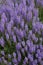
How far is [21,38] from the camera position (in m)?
1.52

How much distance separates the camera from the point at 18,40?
1.54m

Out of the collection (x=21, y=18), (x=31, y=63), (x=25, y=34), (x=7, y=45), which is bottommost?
(x=31, y=63)

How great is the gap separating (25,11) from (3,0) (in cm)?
64

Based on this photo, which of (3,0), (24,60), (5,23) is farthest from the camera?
(3,0)

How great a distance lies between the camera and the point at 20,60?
1518 mm

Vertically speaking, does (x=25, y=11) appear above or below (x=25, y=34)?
above

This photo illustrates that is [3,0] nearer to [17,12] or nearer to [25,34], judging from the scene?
[17,12]

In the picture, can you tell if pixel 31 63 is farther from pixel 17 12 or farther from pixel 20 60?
pixel 17 12

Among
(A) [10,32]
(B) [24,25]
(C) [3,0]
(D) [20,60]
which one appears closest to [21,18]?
(B) [24,25]

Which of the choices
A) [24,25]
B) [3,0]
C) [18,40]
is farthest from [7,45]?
[3,0]

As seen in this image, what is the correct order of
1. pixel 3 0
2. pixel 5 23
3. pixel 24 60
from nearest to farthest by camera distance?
pixel 24 60, pixel 5 23, pixel 3 0

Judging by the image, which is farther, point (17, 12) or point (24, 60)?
point (17, 12)

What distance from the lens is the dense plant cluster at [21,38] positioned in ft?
4.85

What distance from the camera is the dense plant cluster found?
148cm
